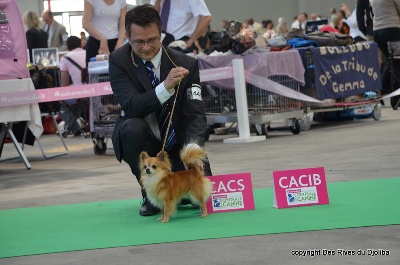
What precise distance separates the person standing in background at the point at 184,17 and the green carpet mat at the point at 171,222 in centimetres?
395

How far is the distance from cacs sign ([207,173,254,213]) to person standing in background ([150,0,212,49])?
4.39 m

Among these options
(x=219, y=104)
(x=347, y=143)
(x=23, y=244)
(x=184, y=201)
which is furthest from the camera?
(x=219, y=104)

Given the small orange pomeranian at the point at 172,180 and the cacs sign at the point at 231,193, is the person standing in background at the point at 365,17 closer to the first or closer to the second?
the cacs sign at the point at 231,193

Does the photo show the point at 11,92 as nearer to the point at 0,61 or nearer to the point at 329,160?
the point at 0,61

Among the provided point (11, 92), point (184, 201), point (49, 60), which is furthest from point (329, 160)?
point (49, 60)

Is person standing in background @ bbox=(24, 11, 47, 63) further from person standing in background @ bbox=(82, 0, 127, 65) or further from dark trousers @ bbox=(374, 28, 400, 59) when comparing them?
person standing in background @ bbox=(82, 0, 127, 65)

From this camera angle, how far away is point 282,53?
9.68 metres

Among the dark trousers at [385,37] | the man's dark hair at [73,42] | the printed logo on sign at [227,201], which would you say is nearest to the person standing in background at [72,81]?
the man's dark hair at [73,42]

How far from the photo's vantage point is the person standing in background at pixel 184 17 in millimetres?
9078

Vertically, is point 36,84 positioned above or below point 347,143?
above

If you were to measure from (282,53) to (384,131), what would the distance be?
1325mm

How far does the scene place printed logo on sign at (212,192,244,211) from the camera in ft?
15.8

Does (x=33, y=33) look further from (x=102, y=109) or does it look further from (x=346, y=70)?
(x=102, y=109)

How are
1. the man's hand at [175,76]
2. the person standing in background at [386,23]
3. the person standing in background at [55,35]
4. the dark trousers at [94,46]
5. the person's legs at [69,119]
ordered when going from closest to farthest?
the man's hand at [175,76], the dark trousers at [94,46], the person standing in background at [386,23], the person's legs at [69,119], the person standing in background at [55,35]
